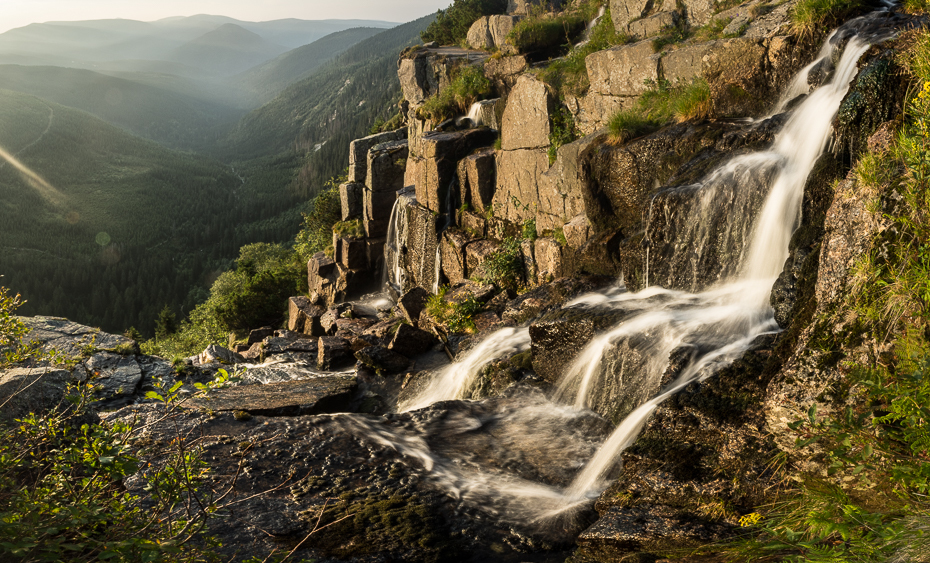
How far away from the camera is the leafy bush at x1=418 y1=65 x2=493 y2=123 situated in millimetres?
22797

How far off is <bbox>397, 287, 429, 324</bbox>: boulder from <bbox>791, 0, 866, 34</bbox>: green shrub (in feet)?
39.2

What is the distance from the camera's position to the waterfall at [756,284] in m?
7.28

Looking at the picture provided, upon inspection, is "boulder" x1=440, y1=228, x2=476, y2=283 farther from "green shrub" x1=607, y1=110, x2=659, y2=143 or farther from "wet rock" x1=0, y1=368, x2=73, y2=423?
"wet rock" x1=0, y1=368, x2=73, y2=423

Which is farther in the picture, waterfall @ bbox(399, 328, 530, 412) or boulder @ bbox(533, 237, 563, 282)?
boulder @ bbox(533, 237, 563, 282)

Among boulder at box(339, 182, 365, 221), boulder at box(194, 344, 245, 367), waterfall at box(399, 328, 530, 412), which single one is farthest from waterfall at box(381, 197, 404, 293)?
waterfall at box(399, 328, 530, 412)

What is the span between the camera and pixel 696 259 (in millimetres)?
9898

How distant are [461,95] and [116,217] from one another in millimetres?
129828

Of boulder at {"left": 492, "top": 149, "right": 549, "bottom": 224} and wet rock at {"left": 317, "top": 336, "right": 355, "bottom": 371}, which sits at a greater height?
boulder at {"left": 492, "top": 149, "right": 549, "bottom": 224}

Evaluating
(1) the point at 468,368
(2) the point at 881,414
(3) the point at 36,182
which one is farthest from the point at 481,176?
(3) the point at 36,182

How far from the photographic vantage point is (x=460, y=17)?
32.2 meters

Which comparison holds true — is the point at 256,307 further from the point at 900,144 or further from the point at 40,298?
the point at 40,298

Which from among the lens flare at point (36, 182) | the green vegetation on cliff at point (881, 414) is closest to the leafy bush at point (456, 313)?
the green vegetation on cliff at point (881, 414)

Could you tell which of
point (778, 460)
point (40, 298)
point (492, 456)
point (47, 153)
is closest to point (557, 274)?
point (492, 456)

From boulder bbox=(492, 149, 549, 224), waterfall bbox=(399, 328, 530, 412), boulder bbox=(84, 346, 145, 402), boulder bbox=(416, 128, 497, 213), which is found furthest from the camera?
boulder bbox=(416, 128, 497, 213)
